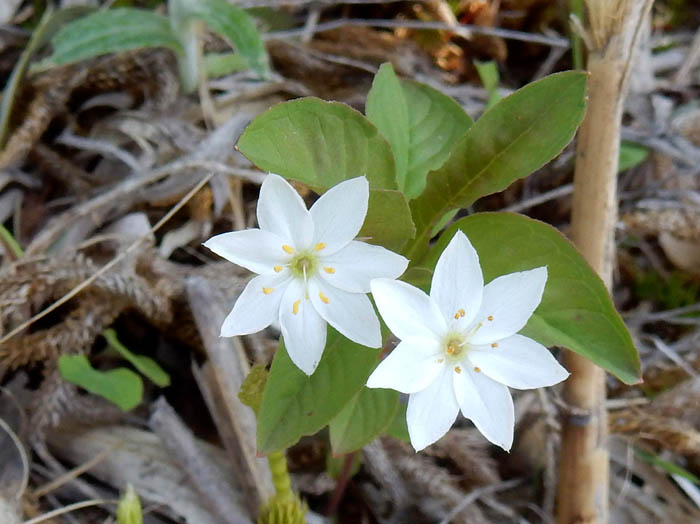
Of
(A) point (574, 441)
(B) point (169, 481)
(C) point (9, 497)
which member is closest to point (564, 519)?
(A) point (574, 441)

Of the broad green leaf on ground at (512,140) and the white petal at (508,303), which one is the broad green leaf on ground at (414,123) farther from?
the white petal at (508,303)

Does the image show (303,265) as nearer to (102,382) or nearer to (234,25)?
(102,382)

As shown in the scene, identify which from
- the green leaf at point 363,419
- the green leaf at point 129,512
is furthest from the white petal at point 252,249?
the green leaf at point 129,512

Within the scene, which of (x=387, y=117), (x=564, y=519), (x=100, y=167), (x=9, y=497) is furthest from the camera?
(x=100, y=167)

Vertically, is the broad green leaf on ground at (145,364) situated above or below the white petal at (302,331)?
below

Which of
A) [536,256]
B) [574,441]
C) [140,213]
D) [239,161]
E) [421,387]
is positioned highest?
[536,256]

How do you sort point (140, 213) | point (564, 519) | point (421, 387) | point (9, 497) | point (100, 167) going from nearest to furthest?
1. point (421, 387)
2. point (9, 497)
3. point (564, 519)
4. point (140, 213)
5. point (100, 167)

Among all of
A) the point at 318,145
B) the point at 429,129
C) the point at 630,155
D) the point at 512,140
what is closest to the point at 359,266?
the point at 318,145

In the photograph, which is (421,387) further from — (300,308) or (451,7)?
(451,7)
